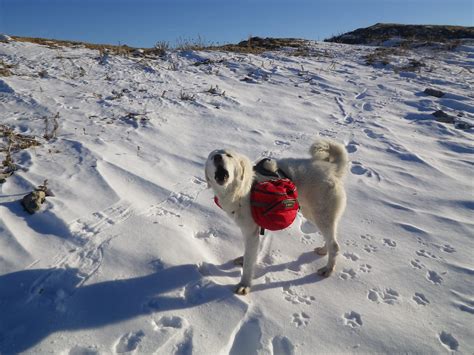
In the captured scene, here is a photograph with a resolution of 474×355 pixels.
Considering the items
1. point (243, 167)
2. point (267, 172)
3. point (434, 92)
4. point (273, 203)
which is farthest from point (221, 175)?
point (434, 92)

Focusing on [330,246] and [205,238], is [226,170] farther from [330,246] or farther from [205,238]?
[330,246]

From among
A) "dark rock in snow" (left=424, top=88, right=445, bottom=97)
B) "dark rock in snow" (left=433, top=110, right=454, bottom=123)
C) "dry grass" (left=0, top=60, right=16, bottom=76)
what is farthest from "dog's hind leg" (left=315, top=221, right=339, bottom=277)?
"dry grass" (left=0, top=60, right=16, bottom=76)

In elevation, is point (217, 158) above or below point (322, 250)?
above

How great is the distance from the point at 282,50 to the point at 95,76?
8.37 m

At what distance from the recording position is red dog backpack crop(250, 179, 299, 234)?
2760 millimetres

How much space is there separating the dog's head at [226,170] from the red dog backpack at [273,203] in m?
0.20

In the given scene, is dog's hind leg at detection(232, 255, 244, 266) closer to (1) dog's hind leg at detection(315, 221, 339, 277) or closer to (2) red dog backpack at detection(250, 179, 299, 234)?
(2) red dog backpack at detection(250, 179, 299, 234)

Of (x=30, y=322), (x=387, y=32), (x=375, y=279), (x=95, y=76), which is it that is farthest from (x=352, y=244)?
(x=387, y=32)

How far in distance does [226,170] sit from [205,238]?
1.32 meters

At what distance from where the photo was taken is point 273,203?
2736 mm

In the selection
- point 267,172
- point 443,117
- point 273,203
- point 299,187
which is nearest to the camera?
point 273,203

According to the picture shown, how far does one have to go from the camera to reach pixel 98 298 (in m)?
2.69

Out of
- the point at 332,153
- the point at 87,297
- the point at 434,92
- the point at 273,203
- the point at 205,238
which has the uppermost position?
the point at 332,153

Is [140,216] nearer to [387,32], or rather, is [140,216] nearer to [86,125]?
[86,125]
